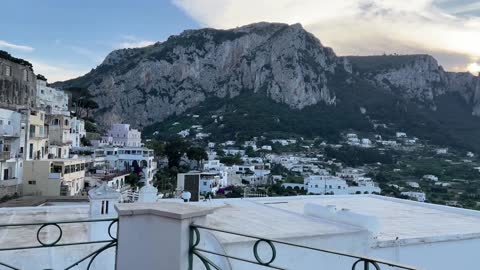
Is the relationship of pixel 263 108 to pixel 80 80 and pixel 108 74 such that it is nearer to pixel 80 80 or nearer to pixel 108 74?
pixel 108 74

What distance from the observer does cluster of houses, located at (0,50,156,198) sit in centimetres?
2258

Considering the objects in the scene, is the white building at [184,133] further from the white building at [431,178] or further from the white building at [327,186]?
the white building at [431,178]

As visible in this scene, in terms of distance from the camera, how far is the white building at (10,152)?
70.0 feet

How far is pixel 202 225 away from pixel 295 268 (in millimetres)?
4142

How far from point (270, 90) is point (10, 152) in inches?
2742

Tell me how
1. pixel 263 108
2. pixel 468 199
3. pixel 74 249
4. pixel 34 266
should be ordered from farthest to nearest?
pixel 263 108
pixel 468 199
pixel 74 249
pixel 34 266

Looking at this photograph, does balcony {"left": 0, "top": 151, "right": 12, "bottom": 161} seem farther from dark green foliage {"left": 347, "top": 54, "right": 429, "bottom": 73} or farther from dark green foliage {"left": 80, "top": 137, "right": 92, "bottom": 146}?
dark green foliage {"left": 347, "top": 54, "right": 429, "bottom": 73}

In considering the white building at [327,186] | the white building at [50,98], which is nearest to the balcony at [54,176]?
the white building at [50,98]

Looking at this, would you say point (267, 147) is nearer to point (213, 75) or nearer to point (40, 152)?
point (213, 75)

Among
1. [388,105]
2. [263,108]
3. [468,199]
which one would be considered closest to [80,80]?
[263,108]

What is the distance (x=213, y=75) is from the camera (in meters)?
98.8

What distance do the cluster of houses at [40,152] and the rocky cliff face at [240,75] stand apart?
47510mm

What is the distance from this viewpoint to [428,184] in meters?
49.3

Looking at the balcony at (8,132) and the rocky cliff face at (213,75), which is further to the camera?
the rocky cliff face at (213,75)
